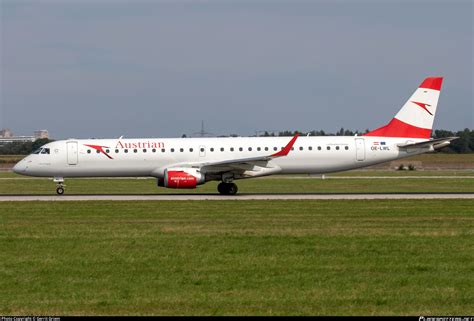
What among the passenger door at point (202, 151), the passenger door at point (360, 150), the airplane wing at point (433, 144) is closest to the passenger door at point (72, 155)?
the passenger door at point (202, 151)

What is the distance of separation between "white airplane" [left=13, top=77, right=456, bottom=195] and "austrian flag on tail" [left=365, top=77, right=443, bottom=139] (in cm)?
5

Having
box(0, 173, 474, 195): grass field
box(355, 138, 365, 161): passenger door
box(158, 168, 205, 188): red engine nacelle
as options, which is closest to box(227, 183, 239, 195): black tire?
box(158, 168, 205, 188): red engine nacelle

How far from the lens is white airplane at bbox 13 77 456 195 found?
126 feet

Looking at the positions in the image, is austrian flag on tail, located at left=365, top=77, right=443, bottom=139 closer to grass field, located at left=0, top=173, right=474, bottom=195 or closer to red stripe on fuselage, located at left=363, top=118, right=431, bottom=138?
red stripe on fuselage, located at left=363, top=118, right=431, bottom=138

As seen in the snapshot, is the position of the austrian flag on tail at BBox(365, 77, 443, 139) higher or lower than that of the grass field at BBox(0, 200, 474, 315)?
higher

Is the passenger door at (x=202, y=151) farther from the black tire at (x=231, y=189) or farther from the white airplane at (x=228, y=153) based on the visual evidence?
the black tire at (x=231, y=189)

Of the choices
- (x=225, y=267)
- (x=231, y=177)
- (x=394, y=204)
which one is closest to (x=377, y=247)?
(x=225, y=267)

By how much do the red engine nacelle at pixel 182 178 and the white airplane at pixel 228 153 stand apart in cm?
80

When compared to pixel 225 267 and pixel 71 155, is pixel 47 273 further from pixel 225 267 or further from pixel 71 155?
pixel 71 155

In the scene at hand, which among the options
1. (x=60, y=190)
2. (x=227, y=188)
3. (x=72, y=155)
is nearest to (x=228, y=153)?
(x=227, y=188)

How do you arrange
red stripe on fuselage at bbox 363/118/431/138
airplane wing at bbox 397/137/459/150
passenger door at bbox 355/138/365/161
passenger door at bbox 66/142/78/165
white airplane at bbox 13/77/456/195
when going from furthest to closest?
red stripe on fuselage at bbox 363/118/431/138 < passenger door at bbox 355/138/365/161 < passenger door at bbox 66/142/78/165 < airplane wing at bbox 397/137/459/150 < white airplane at bbox 13/77/456/195

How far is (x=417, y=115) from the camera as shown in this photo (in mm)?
40031

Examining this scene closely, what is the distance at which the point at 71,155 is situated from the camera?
38719 millimetres

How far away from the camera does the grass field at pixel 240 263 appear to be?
11.8m
